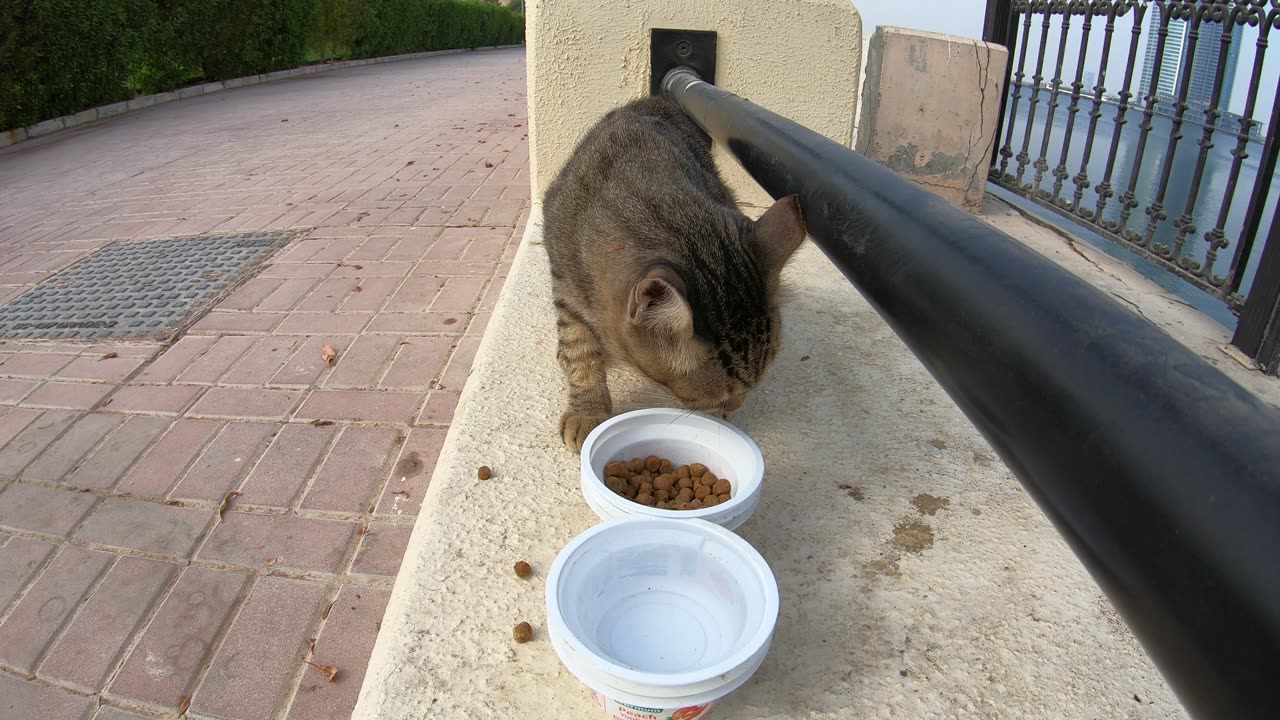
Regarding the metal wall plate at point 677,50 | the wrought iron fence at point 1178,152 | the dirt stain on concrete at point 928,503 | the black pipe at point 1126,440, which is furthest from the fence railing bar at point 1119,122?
the black pipe at point 1126,440

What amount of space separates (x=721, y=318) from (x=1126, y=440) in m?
1.31

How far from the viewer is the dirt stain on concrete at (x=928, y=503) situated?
6.48 feet

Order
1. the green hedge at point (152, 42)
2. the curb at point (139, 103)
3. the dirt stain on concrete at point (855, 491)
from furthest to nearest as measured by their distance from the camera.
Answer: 1. the curb at point (139, 103)
2. the green hedge at point (152, 42)
3. the dirt stain on concrete at point (855, 491)

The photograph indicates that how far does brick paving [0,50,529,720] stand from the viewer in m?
2.09

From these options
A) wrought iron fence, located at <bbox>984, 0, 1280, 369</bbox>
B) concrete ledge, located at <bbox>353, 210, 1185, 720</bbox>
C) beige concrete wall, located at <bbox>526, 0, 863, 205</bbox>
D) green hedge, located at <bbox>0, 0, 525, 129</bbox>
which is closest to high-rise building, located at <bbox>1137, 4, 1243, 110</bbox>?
wrought iron fence, located at <bbox>984, 0, 1280, 369</bbox>

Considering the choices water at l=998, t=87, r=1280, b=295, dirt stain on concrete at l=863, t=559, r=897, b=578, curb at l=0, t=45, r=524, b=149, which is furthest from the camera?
curb at l=0, t=45, r=524, b=149

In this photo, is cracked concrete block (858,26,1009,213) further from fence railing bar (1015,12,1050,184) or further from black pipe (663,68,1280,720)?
black pipe (663,68,1280,720)

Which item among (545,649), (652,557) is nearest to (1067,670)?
(652,557)

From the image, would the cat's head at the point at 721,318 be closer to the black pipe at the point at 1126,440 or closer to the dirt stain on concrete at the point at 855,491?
the dirt stain on concrete at the point at 855,491

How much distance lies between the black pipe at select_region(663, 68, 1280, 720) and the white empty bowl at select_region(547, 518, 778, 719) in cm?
75

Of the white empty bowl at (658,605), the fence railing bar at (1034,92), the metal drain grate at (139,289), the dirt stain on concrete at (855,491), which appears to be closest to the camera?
the white empty bowl at (658,605)

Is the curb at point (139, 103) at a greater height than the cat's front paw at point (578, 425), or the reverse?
the curb at point (139, 103)

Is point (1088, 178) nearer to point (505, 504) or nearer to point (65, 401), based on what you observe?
point (505, 504)

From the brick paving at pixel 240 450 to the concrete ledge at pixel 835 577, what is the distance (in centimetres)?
57
